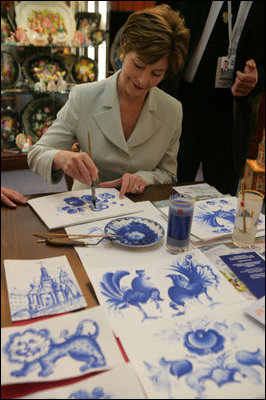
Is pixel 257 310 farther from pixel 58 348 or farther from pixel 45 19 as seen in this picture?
pixel 45 19

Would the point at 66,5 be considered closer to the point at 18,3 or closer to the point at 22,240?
the point at 18,3

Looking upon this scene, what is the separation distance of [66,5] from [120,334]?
10.7ft

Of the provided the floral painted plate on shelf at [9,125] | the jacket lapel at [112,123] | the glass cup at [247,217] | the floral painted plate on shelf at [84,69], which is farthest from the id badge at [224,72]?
the floral painted plate on shelf at [9,125]

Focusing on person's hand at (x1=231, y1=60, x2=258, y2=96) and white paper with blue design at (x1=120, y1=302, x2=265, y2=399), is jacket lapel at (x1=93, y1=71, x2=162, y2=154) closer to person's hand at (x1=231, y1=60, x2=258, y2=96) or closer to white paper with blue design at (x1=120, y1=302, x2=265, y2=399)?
person's hand at (x1=231, y1=60, x2=258, y2=96)

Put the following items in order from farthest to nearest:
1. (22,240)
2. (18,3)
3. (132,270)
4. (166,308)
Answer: (18,3) → (22,240) → (132,270) → (166,308)

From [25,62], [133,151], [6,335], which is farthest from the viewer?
[25,62]

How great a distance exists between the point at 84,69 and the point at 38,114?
25.8 inches

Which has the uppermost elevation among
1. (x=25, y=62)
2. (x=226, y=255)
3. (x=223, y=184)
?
(x=25, y=62)

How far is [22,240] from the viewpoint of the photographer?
96cm

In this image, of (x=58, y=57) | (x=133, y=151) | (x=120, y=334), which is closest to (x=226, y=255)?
(x=120, y=334)

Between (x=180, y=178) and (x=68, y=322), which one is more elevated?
(x=68, y=322)

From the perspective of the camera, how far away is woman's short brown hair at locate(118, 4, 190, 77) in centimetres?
131

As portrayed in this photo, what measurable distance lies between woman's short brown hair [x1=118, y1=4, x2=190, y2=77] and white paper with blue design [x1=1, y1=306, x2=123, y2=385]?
3.38 feet

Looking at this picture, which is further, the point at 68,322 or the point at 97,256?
the point at 97,256
